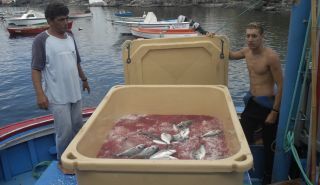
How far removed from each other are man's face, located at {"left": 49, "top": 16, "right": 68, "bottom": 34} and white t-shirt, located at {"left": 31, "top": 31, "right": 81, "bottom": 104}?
11 centimetres

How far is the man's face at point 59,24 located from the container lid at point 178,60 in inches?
45.3

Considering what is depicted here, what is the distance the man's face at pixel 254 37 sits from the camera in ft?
13.4

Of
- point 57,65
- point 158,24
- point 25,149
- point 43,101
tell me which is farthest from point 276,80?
point 158,24

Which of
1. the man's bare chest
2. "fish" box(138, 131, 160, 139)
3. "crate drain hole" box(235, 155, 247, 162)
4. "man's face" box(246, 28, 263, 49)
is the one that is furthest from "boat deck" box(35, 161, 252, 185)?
"man's face" box(246, 28, 263, 49)

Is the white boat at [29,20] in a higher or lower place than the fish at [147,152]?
lower

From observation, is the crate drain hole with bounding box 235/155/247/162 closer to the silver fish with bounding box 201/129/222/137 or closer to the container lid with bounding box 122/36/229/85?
the silver fish with bounding box 201/129/222/137

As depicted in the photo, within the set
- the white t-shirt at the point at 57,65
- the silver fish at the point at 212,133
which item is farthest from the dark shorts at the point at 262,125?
the white t-shirt at the point at 57,65

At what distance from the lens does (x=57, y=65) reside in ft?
12.5

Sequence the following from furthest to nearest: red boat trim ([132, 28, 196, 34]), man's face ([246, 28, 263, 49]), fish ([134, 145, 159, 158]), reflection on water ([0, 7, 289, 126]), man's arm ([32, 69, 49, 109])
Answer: red boat trim ([132, 28, 196, 34]), reflection on water ([0, 7, 289, 126]), man's face ([246, 28, 263, 49]), man's arm ([32, 69, 49, 109]), fish ([134, 145, 159, 158])

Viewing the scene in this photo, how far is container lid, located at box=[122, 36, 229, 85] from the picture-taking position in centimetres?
473

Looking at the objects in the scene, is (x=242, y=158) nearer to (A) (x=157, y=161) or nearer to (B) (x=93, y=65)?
(A) (x=157, y=161)

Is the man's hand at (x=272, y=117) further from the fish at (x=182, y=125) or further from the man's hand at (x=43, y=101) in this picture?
the man's hand at (x=43, y=101)

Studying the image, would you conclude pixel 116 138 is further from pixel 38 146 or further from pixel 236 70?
pixel 236 70

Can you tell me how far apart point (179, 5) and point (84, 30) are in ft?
120
